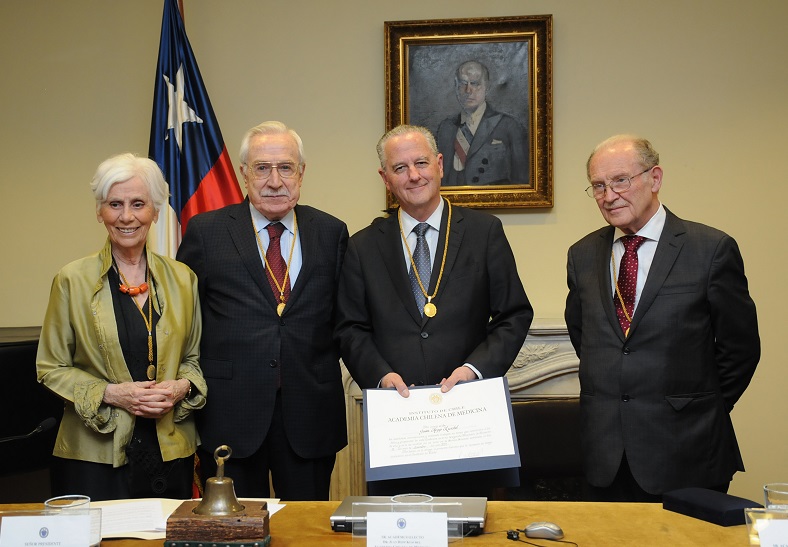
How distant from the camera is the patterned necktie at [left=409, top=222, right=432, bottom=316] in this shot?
2.96 metres

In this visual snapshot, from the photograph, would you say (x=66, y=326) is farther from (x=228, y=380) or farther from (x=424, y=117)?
(x=424, y=117)

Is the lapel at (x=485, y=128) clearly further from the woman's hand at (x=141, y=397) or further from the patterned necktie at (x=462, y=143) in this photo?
the woman's hand at (x=141, y=397)

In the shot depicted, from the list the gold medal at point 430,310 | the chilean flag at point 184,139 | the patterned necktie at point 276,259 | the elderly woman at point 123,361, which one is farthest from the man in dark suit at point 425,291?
the chilean flag at point 184,139

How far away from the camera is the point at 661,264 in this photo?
9.30 feet

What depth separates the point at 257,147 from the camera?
10.2 feet

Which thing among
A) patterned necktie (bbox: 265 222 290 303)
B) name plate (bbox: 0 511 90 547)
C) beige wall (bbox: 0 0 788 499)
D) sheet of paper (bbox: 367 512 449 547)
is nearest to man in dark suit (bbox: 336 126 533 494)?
patterned necktie (bbox: 265 222 290 303)

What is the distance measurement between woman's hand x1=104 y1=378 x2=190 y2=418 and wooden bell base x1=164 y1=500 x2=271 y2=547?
34.3 inches

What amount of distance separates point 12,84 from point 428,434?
3.79 m

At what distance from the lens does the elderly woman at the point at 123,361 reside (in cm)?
272

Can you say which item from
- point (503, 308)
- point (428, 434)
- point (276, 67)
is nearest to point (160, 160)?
point (276, 67)

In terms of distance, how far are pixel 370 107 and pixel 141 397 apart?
2.56 meters

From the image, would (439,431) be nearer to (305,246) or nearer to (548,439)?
(305,246)

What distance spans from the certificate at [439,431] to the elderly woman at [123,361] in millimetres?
801

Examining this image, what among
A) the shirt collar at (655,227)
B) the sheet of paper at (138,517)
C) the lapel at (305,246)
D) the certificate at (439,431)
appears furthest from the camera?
the lapel at (305,246)
